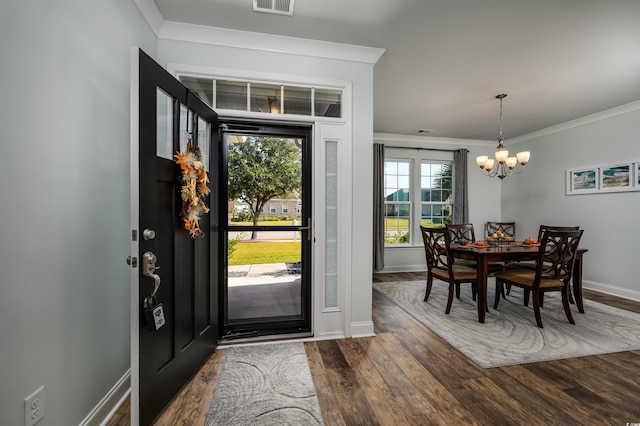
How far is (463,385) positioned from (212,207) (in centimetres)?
233

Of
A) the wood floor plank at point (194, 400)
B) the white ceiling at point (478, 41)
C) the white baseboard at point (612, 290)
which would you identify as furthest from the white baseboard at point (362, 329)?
→ the white baseboard at point (612, 290)

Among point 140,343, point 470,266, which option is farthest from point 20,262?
point 470,266

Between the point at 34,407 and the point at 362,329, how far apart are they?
223cm

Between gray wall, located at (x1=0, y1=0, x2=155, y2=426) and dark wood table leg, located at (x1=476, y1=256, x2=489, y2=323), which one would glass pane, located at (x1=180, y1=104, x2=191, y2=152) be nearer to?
gray wall, located at (x1=0, y1=0, x2=155, y2=426)

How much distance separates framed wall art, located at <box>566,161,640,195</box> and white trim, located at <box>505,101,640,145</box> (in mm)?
750

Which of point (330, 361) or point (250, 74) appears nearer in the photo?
point (330, 361)

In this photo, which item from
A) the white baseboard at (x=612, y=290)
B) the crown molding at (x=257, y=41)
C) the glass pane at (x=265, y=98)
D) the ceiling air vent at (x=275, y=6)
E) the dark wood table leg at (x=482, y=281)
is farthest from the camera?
the white baseboard at (x=612, y=290)

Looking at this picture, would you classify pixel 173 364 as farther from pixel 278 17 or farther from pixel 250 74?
pixel 278 17

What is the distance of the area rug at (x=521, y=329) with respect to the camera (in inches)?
91.7

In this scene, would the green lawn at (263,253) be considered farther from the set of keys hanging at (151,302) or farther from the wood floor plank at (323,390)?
the set of keys hanging at (151,302)

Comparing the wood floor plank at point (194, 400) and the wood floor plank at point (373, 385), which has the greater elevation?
the wood floor plank at point (194, 400)

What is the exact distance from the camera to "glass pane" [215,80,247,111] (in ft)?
7.92

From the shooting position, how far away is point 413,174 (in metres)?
5.72

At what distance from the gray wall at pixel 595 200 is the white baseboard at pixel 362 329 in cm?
408
